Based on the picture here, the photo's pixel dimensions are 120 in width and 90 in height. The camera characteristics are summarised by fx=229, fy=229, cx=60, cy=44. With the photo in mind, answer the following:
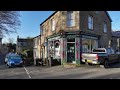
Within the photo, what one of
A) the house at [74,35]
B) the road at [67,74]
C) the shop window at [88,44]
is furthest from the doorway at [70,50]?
the road at [67,74]

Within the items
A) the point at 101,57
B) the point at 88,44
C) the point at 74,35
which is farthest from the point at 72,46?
the point at 101,57

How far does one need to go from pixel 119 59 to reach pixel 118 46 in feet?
22.5

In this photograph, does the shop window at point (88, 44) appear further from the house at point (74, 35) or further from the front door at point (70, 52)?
the front door at point (70, 52)

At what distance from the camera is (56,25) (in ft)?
74.6

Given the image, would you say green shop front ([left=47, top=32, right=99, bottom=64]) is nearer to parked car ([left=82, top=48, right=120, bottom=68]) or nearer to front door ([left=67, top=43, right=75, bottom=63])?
front door ([left=67, top=43, right=75, bottom=63])

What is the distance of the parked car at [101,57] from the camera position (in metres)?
17.5

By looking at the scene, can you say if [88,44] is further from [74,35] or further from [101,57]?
[101,57]

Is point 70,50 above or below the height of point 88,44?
below

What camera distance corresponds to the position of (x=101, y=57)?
1770cm

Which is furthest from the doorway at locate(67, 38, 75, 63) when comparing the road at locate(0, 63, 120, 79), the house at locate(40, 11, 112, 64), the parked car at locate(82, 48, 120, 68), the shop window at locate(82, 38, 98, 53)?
the road at locate(0, 63, 120, 79)
